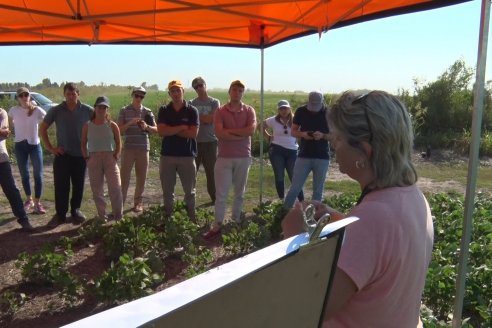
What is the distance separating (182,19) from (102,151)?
73.2 inches

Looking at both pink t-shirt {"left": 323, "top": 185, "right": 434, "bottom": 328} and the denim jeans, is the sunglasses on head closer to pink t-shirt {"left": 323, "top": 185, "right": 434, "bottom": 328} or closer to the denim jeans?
pink t-shirt {"left": 323, "top": 185, "right": 434, "bottom": 328}

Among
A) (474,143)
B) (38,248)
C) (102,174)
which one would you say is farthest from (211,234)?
(474,143)

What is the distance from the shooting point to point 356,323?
1.26m

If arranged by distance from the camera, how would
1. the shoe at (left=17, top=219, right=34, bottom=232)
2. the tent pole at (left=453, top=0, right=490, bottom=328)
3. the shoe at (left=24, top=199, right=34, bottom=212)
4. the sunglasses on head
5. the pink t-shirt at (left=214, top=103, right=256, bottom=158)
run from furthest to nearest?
the shoe at (left=24, top=199, right=34, bottom=212)
the shoe at (left=17, top=219, right=34, bottom=232)
the pink t-shirt at (left=214, top=103, right=256, bottom=158)
the tent pole at (left=453, top=0, right=490, bottom=328)
the sunglasses on head

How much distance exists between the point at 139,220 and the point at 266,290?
4790mm

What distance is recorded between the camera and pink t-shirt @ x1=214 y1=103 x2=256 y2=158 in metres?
5.63

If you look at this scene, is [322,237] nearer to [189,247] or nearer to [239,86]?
[189,247]

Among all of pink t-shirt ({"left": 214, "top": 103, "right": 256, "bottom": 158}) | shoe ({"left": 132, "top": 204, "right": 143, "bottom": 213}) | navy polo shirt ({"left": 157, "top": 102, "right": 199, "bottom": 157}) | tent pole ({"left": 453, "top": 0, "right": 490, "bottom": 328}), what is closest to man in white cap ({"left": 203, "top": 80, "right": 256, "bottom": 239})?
pink t-shirt ({"left": 214, "top": 103, "right": 256, "bottom": 158})

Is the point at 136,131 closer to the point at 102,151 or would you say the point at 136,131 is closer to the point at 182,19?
the point at 102,151

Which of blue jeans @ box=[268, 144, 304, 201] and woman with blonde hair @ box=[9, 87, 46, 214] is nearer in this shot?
woman with blonde hair @ box=[9, 87, 46, 214]

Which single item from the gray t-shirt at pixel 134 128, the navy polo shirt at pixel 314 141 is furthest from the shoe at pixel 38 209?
the navy polo shirt at pixel 314 141

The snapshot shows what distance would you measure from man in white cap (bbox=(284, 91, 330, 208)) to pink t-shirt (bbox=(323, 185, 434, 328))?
458 centimetres

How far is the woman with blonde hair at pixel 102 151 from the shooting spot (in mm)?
5883

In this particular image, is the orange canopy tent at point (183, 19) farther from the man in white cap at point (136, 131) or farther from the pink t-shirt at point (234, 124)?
the pink t-shirt at point (234, 124)
